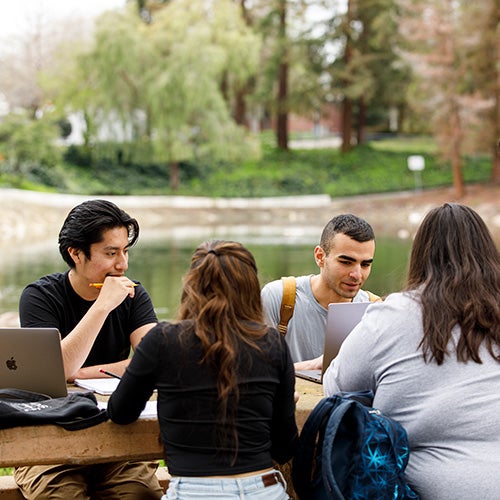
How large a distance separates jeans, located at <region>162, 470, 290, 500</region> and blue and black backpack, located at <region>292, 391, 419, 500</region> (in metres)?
0.15

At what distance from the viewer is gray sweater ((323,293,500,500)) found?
6.55ft

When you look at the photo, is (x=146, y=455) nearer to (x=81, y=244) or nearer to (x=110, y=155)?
(x=81, y=244)

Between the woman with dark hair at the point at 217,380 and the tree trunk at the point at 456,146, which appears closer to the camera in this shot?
the woman with dark hair at the point at 217,380

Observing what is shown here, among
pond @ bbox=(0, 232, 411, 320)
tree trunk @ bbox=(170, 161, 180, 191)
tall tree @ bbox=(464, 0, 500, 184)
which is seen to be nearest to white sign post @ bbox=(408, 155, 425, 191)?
tall tree @ bbox=(464, 0, 500, 184)

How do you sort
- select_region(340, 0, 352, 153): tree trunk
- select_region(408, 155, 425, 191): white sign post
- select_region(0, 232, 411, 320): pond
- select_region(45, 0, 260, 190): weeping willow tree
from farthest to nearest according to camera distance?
select_region(340, 0, 352, 153): tree trunk
select_region(408, 155, 425, 191): white sign post
select_region(45, 0, 260, 190): weeping willow tree
select_region(0, 232, 411, 320): pond

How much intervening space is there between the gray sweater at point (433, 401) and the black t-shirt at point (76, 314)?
1.06 meters

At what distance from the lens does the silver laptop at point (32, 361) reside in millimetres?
2176

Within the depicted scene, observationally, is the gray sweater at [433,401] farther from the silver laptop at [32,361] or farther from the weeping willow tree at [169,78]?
the weeping willow tree at [169,78]

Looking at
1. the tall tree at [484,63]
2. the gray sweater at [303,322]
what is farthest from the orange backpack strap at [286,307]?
the tall tree at [484,63]

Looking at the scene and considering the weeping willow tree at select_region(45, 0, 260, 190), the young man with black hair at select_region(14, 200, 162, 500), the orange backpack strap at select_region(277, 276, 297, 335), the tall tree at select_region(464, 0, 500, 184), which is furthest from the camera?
the weeping willow tree at select_region(45, 0, 260, 190)

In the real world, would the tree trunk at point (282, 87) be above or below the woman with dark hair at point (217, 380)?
above

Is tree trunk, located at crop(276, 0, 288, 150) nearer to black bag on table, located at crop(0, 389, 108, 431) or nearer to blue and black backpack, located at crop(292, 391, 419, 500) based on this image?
black bag on table, located at crop(0, 389, 108, 431)

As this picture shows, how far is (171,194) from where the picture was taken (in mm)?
30016

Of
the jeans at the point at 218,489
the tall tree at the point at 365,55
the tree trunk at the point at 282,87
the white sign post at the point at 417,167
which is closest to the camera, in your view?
the jeans at the point at 218,489
